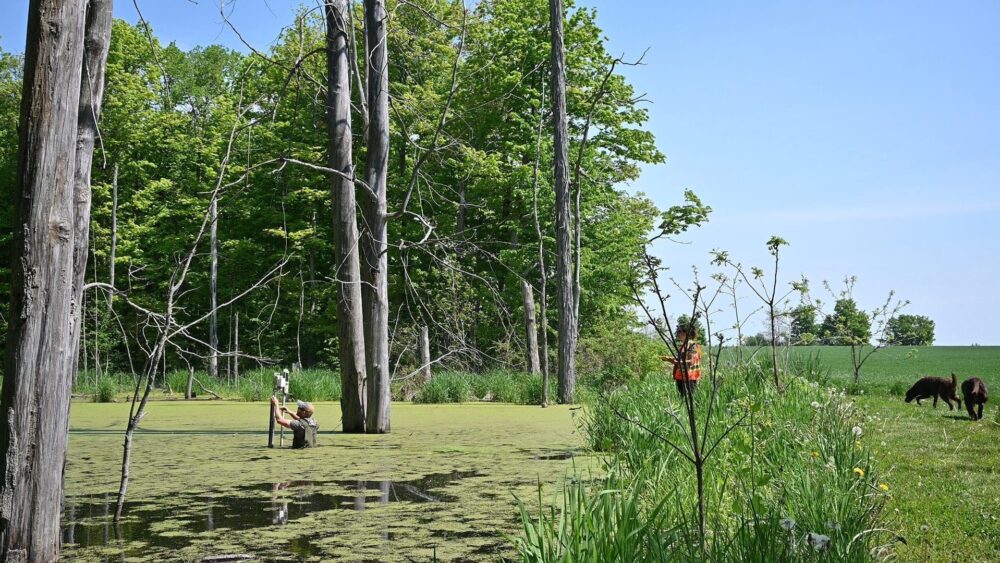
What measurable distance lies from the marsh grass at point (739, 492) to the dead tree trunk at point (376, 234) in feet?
10.2

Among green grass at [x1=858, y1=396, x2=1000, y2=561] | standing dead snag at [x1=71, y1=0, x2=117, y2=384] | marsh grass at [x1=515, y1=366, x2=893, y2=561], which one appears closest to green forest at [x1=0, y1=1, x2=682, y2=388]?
green grass at [x1=858, y1=396, x2=1000, y2=561]

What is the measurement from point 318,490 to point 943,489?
14.3ft

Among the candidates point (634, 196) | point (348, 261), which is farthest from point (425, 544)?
point (634, 196)

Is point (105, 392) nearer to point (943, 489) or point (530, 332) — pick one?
point (530, 332)

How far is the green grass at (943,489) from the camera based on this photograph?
445 cm

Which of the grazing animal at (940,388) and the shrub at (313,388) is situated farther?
the shrub at (313,388)

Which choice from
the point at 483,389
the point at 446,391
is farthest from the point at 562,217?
the point at 446,391

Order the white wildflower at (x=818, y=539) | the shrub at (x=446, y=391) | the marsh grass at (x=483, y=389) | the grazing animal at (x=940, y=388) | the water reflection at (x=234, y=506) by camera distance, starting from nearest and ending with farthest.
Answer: the white wildflower at (x=818, y=539) → the water reflection at (x=234, y=506) → the grazing animal at (x=940, y=388) → the marsh grass at (x=483, y=389) → the shrub at (x=446, y=391)

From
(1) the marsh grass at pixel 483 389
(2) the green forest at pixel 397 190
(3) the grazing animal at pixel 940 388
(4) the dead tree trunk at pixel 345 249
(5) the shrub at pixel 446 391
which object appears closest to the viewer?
(4) the dead tree trunk at pixel 345 249

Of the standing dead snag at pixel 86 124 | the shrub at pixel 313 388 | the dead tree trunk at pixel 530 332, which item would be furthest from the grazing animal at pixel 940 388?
the standing dead snag at pixel 86 124

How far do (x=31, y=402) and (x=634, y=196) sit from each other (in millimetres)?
27543

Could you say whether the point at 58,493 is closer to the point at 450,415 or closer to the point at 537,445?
the point at 537,445

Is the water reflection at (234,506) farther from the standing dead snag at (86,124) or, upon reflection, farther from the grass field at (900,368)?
the grass field at (900,368)

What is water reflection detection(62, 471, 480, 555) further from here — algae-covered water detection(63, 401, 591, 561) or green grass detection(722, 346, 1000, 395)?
green grass detection(722, 346, 1000, 395)
